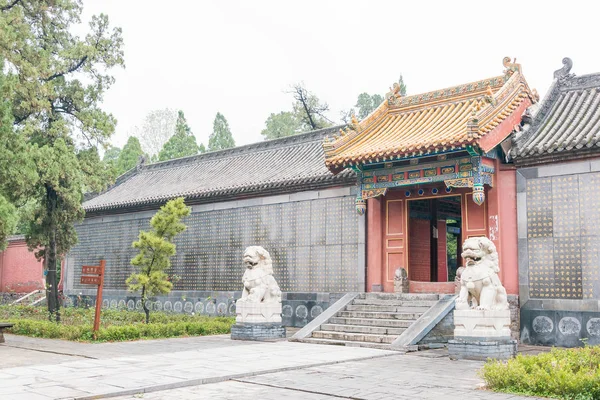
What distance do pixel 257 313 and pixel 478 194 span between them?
5.18m

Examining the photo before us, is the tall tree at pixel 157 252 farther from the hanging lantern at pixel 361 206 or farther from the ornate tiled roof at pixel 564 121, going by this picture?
the ornate tiled roof at pixel 564 121

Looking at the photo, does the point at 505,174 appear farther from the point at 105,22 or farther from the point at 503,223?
the point at 105,22

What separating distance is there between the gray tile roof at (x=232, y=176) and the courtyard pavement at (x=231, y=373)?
5716mm

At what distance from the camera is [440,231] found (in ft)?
55.6

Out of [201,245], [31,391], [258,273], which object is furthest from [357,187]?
[31,391]

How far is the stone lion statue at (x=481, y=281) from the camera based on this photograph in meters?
10.0

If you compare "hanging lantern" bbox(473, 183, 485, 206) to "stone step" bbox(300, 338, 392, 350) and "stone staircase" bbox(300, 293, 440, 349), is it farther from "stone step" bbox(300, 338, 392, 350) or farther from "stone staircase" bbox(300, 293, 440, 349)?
"stone step" bbox(300, 338, 392, 350)

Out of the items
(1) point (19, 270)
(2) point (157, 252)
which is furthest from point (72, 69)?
(1) point (19, 270)

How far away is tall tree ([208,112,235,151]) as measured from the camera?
4459 centimetres

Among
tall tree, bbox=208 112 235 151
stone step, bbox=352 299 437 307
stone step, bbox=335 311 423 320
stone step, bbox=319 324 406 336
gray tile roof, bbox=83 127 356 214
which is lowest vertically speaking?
stone step, bbox=319 324 406 336

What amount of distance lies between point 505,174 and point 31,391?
9.99m

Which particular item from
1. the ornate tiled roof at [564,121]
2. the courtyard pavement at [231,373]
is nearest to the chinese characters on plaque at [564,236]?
the ornate tiled roof at [564,121]

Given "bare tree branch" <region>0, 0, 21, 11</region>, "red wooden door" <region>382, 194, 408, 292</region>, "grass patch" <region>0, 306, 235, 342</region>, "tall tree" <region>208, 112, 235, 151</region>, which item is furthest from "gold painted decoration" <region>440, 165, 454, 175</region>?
"tall tree" <region>208, 112, 235, 151</region>

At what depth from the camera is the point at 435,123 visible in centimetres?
1415
